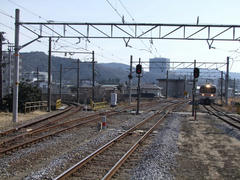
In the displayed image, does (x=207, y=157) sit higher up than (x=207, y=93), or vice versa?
(x=207, y=93)

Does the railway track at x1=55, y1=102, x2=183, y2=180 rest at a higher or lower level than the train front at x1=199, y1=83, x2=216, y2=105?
lower

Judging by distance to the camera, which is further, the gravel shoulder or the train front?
the train front

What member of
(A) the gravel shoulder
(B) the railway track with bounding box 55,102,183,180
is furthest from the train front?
(B) the railway track with bounding box 55,102,183,180

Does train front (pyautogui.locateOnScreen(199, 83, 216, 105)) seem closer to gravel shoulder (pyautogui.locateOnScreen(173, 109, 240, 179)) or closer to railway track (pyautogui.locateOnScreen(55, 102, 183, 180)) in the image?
gravel shoulder (pyautogui.locateOnScreen(173, 109, 240, 179))

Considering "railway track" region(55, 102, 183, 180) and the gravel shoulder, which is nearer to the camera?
"railway track" region(55, 102, 183, 180)

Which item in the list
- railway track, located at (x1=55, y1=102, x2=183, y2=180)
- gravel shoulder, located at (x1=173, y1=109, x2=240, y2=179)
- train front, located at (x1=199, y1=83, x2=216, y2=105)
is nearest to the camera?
railway track, located at (x1=55, y1=102, x2=183, y2=180)

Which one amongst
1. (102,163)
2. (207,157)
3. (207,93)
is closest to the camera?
(102,163)

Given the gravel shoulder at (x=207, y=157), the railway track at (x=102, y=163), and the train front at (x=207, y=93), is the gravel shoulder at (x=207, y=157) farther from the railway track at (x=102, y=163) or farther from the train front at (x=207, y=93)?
the train front at (x=207, y=93)

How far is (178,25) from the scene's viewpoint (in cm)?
1814

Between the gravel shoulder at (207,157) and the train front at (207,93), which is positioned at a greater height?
the train front at (207,93)

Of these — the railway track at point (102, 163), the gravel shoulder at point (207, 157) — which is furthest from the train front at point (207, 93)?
the railway track at point (102, 163)

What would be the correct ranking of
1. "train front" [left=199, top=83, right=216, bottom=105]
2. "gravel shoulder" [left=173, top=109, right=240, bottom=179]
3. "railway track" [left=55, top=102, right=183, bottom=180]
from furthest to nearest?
"train front" [left=199, top=83, right=216, bottom=105] → "gravel shoulder" [left=173, top=109, right=240, bottom=179] → "railway track" [left=55, top=102, right=183, bottom=180]

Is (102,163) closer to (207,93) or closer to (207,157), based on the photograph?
(207,157)

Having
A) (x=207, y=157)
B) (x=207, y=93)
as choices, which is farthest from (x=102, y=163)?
(x=207, y=93)
